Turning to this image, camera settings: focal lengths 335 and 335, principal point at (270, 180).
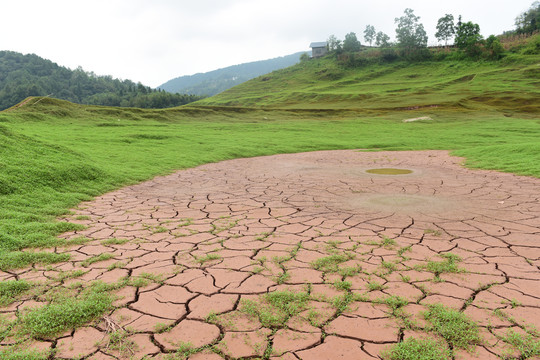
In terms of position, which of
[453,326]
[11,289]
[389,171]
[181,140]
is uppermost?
[181,140]

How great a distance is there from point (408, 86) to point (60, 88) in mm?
78816

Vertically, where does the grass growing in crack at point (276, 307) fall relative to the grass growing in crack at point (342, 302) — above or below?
above

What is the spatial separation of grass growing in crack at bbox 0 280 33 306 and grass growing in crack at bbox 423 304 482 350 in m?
3.04

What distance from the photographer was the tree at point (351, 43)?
7900 centimetres

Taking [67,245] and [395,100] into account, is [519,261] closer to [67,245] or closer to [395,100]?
[67,245]

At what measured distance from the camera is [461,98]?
3381 cm

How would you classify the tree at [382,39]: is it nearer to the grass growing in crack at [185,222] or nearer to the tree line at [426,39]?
the tree line at [426,39]

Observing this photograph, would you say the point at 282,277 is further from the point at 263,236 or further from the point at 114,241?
the point at 114,241

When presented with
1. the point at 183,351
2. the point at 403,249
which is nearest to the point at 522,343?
the point at 403,249

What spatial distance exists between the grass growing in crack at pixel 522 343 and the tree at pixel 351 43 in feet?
277

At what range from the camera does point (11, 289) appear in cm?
267

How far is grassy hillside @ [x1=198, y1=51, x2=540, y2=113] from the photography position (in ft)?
108

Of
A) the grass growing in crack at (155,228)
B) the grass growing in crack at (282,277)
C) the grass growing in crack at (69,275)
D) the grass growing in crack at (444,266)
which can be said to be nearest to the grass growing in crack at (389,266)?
the grass growing in crack at (444,266)

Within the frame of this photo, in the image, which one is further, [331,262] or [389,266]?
[331,262]
